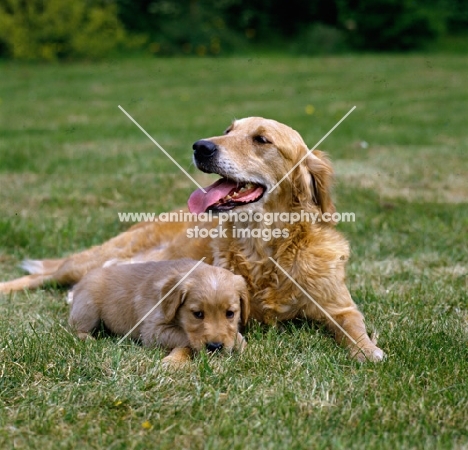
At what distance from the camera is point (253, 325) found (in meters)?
4.31

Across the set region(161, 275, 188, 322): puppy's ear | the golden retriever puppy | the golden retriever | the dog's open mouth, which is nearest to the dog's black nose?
the golden retriever puppy

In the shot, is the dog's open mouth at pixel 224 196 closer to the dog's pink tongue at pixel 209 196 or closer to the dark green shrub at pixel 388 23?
the dog's pink tongue at pixel 209 196

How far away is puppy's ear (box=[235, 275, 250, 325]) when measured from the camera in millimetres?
4137

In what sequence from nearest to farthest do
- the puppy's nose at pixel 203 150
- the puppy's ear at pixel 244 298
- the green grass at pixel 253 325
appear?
the green grass at pixel 253 325 < the puppy's ear at pixel 244 298 < the puppy's nose at pixel 203 150

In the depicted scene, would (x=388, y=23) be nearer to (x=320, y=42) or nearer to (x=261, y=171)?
(x=320, y=42)

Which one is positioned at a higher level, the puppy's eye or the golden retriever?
the puppy's eye

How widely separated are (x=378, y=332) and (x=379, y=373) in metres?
0.73

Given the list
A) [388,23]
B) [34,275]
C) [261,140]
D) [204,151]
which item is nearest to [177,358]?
[204,151]

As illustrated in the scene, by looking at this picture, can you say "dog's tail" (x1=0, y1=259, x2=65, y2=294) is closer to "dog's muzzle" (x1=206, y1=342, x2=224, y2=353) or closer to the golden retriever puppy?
the golden retriever puppy

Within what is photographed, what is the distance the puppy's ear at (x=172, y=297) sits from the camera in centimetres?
401

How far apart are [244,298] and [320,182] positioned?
2.92 ft

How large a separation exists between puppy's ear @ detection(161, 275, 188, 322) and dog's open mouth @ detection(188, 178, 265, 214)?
1.47ft

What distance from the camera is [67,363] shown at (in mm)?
3588

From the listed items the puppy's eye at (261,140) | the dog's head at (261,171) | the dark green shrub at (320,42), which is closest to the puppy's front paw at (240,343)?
the dog's head at (261,171)
